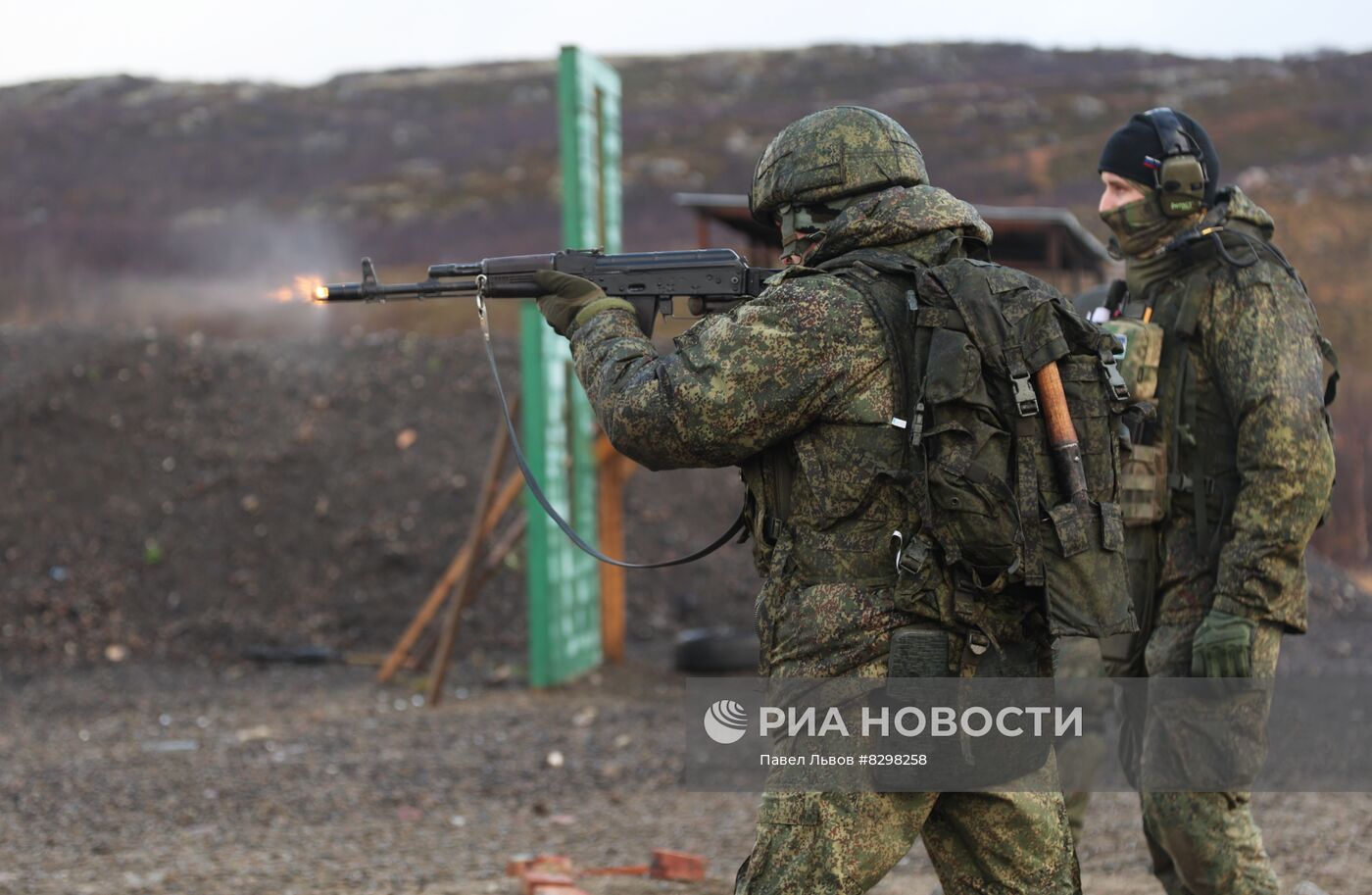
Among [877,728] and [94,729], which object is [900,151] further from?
[94,729]

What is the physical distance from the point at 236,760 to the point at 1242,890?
5778 mm

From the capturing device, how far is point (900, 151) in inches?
124

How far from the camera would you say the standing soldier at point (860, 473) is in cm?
288

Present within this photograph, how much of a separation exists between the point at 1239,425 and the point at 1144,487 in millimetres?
291

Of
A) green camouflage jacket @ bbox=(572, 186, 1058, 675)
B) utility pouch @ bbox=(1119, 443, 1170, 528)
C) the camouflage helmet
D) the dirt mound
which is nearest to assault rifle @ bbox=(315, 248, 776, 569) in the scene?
the camouflage helmet

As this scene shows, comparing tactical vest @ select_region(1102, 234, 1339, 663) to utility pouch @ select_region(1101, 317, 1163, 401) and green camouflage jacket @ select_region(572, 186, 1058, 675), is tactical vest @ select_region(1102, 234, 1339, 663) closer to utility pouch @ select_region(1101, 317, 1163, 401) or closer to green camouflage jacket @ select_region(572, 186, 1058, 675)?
utility pouch @ select_region(1101, 317, 1163, 401)

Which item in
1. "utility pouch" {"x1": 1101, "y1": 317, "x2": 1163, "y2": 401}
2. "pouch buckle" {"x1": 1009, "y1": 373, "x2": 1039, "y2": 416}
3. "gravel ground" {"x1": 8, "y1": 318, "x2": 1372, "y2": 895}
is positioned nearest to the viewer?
"pouch buckle" {"x1": 1009, "y1": 373, "x2": 1039, "y2": 416}

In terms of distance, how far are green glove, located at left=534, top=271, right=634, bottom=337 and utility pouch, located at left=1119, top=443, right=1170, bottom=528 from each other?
1507 millimetres

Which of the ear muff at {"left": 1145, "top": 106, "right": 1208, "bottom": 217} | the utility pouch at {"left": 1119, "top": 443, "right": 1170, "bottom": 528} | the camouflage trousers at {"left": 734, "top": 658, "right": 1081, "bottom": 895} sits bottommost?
the camouflage trousers at {"left": 734, "top": 658, "right": 1081, "bottom": 895}

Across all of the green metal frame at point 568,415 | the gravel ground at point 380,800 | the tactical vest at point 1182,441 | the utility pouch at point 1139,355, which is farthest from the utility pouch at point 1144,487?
the green metal frame at point 568,415

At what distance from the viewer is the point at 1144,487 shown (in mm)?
3955

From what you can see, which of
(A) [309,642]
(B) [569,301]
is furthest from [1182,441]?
(A) [309,642]

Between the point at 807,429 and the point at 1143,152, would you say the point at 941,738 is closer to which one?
the point at 807,429

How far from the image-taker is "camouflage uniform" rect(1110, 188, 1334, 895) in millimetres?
3756
